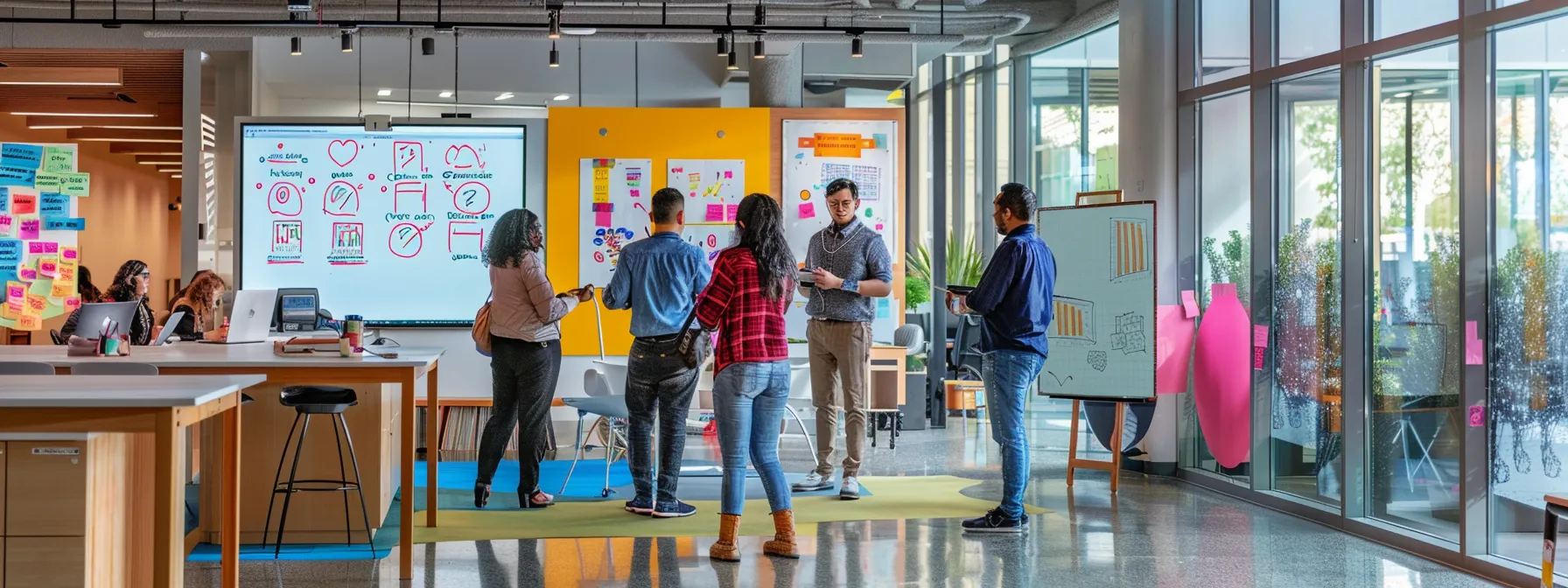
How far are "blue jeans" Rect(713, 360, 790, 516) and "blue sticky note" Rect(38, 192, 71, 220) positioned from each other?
7.05 m

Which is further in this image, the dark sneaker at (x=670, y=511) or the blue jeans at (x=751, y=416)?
the dark sneaker at (x=670, y=511)

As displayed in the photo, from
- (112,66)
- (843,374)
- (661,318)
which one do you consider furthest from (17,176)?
(843,374)

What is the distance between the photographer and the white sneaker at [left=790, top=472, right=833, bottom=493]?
6719mm

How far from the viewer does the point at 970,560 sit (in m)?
5.07

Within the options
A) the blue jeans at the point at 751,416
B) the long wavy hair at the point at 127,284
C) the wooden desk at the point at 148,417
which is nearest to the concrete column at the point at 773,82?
the long wavy hair at the point at 127,284

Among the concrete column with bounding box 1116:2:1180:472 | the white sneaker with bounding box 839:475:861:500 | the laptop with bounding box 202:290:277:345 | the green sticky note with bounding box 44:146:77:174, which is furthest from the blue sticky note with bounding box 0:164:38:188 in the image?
the concrete column with bounding box 1116:2:1180:472

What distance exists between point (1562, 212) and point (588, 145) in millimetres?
5873

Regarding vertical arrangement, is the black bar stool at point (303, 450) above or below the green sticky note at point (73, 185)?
below

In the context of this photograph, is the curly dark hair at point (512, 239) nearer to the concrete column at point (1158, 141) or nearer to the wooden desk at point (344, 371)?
the wooden desk at point (344, 371)

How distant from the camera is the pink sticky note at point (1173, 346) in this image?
705 centimetres

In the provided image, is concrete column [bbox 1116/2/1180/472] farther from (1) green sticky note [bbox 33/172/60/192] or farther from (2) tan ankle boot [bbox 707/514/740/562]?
(1) green sticky note [bbox 33/172/60/192]

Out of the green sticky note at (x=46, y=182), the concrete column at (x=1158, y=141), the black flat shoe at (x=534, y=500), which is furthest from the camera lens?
the green sticky note at (x=46, y=182)

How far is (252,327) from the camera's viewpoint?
599 cm

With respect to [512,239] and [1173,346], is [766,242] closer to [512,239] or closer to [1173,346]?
[512,239]
